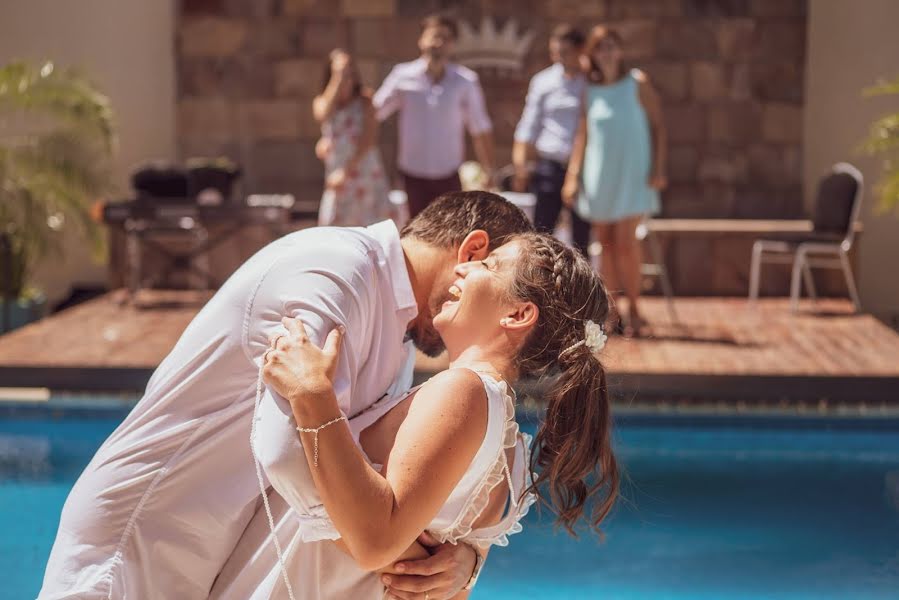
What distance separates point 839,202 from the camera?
829cm

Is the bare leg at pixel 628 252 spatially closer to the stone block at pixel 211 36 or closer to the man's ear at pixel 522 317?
the stone block at pixel 211 36

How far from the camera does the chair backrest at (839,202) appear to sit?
8227 mm

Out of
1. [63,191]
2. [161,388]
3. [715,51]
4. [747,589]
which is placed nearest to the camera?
[161,388]

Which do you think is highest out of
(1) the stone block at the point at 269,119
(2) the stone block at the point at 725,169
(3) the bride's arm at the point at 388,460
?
(3) the bride's arm at the point at 388,460

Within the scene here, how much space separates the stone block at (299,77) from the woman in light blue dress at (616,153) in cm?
402

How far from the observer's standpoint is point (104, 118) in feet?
28.0

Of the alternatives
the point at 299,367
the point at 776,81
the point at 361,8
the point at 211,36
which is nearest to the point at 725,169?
the point at 776,81

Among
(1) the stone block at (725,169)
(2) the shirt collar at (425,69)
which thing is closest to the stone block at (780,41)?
(1) the stone block at (725,169)

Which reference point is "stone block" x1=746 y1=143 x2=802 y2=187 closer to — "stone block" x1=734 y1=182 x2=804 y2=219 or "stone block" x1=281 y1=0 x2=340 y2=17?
"stone block" x1=734 y1=182 x2=804 y2=219

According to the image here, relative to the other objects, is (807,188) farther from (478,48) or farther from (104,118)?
(104,118)

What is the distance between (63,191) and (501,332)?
23.0ft

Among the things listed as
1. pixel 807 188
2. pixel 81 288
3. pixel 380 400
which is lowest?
pixel 81 288

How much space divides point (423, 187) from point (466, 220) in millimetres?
5992

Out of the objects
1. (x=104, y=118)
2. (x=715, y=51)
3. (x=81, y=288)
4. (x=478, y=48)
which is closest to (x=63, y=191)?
(x=104, y=118)
